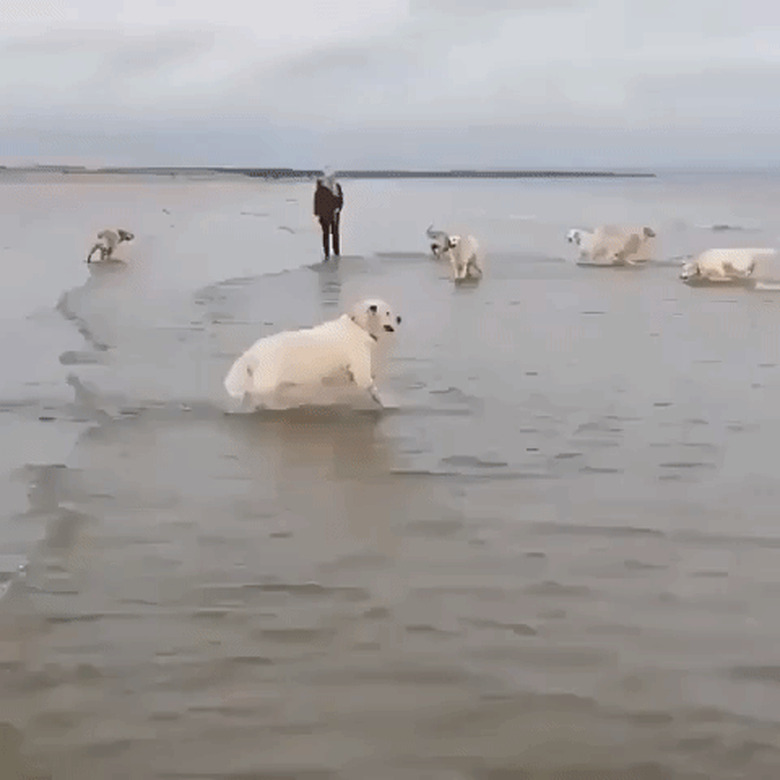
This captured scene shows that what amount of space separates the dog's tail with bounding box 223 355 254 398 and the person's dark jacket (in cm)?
1001

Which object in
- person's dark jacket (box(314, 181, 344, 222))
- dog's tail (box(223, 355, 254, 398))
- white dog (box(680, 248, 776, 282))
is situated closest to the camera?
dog's tail (box(223, 355, 254, 398))

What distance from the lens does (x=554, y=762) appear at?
278 centimetres

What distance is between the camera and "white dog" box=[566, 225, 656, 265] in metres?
16.2

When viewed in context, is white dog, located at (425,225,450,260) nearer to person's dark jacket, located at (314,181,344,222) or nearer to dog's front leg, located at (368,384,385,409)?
person's dark jacket, located at (314,181,344,222)

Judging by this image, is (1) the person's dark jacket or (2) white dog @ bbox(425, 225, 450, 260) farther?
(1) the person's dark jacket

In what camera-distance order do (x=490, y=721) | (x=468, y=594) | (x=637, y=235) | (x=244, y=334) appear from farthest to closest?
(x=637, y=235) → (x=244, y=334) → (x=468, y=594) → (x=490, y=721)

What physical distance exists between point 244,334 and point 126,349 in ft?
3.82

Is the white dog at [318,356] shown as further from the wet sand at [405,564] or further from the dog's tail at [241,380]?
the wet sand at [405,564]

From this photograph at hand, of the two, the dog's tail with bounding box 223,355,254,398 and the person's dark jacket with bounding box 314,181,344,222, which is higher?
the person's dark jacket with bounding box 314,181,344,222

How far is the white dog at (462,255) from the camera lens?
13719 mm

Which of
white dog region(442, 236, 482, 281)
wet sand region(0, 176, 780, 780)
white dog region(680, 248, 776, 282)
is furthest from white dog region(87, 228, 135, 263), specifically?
white dog region(680, 248, 776, 282)

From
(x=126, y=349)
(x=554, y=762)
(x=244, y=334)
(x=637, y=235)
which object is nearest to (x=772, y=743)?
(x=554, y=762)

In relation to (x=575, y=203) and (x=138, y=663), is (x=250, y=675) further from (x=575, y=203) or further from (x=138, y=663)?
(x=575, y=203)

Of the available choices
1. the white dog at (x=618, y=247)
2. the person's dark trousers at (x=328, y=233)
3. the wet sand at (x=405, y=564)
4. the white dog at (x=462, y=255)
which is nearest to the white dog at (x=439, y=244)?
the white dog at (x=462, y=255)
